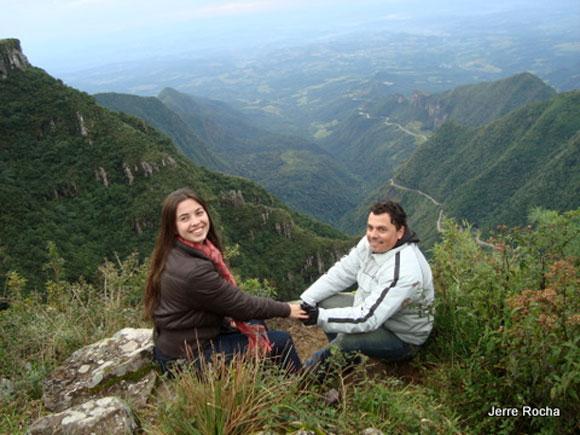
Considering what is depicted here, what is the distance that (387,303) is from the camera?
411 centimetres

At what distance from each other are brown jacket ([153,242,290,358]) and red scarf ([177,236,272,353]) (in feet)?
0.47

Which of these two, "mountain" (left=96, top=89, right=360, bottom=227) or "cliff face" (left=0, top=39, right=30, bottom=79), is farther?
"mountain" (left=96, top=89, right=360, bottom=227)

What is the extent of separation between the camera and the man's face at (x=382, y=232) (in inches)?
171

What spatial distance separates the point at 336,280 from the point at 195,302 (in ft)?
5.83

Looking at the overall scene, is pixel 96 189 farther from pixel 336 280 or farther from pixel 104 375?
pixel 336 280

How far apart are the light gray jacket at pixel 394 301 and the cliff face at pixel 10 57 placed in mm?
66127

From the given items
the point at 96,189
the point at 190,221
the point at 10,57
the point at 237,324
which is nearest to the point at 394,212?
the point at 237,324

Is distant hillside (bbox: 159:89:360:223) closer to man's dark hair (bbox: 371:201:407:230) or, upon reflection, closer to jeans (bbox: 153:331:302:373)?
man's dark hair (bbox: 371:201:407:230)

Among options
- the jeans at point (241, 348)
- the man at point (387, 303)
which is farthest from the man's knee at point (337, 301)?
the jeans at point (241, 348)

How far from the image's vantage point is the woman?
377cm

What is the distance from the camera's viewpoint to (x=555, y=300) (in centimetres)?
281

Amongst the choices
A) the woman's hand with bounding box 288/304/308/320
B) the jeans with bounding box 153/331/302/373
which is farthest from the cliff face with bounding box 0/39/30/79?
the woman's hand with bounding box 288/304/308/320

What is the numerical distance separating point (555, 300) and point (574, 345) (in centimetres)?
29

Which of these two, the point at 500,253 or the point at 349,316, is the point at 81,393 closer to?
the point at 349,316
